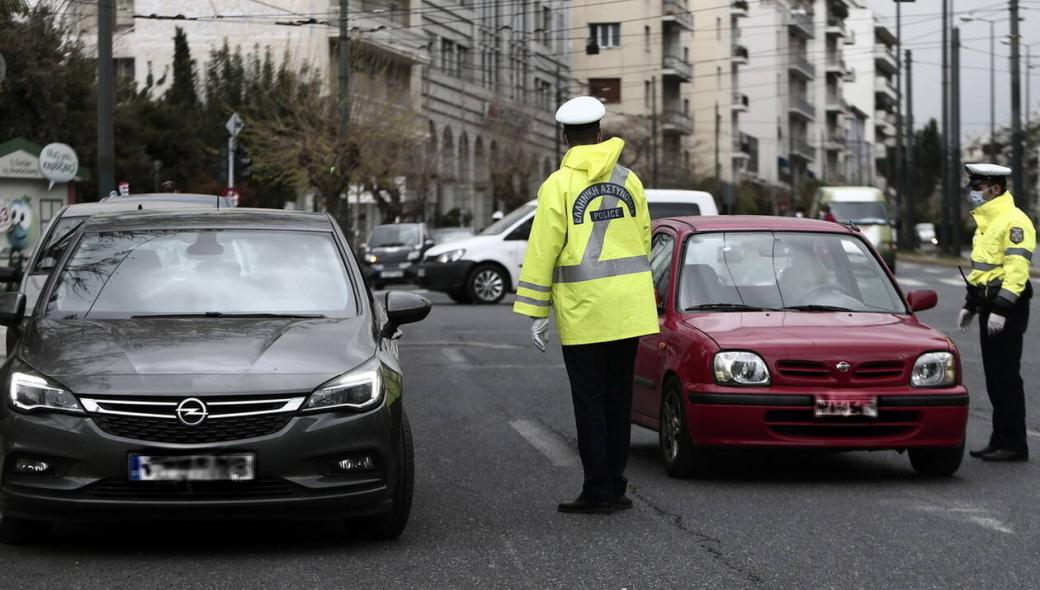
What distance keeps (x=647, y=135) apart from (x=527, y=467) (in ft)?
245

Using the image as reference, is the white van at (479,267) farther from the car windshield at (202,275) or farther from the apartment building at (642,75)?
the apartment building at (642,75)

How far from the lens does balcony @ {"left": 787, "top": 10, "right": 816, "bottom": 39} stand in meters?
117

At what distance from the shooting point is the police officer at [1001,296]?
1078 cm

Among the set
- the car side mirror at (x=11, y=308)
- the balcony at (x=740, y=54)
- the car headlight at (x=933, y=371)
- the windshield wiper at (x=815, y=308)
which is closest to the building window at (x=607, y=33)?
the balcony at (x=740, y=54)

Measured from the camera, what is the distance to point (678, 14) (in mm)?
91188

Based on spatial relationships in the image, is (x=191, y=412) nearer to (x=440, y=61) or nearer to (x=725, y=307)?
(x=725, y=307)

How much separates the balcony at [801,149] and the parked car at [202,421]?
110386mm

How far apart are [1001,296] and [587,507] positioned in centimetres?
346

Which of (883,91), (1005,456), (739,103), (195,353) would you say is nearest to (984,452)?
(1005,456)

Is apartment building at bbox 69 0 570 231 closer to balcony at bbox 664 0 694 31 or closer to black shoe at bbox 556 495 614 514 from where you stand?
balcony at bbox 664 0 694 31

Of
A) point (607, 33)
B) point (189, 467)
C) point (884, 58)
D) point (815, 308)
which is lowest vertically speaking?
point (189, 467)

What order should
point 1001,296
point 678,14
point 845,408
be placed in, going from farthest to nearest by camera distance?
point 678,14
point 1001,296
point 845,408

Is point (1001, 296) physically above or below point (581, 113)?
below

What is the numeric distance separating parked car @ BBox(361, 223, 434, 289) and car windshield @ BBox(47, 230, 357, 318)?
30035 mm
